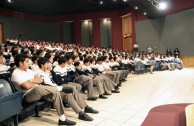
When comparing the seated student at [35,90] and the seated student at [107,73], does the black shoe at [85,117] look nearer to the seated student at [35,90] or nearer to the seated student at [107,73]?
the seated student at [35,90]

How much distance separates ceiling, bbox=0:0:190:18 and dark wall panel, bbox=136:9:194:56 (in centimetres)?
83

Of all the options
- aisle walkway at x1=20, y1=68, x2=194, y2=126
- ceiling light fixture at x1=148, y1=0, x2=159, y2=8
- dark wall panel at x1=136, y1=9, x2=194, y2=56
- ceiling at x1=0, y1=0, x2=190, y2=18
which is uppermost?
ceiling at x1=0, y1=0, x2=190, y2=18

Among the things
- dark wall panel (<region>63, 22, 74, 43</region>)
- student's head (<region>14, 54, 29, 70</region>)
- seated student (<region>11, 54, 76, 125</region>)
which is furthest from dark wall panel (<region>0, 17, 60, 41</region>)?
seated student (<region>11, 54, 76, 125</region>)

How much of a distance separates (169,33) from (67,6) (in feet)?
25.4

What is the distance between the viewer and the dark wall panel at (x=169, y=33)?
536 inches

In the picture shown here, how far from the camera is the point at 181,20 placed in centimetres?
1399

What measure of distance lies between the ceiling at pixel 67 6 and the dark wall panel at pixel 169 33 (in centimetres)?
83

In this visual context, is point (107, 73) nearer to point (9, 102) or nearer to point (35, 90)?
point (35, 90)

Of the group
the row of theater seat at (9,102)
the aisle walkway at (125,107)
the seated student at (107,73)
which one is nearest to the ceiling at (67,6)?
the seated student at (107,73)

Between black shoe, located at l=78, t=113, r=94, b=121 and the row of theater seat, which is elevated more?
the row of theater seat

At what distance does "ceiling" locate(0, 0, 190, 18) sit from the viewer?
14.3 metres

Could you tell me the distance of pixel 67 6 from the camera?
17016 millimetres

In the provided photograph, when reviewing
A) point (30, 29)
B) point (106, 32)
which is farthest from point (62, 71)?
point (106, 32)

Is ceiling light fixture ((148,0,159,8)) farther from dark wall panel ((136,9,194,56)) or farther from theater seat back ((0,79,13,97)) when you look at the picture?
theater seat back ((0,79,13,97))
